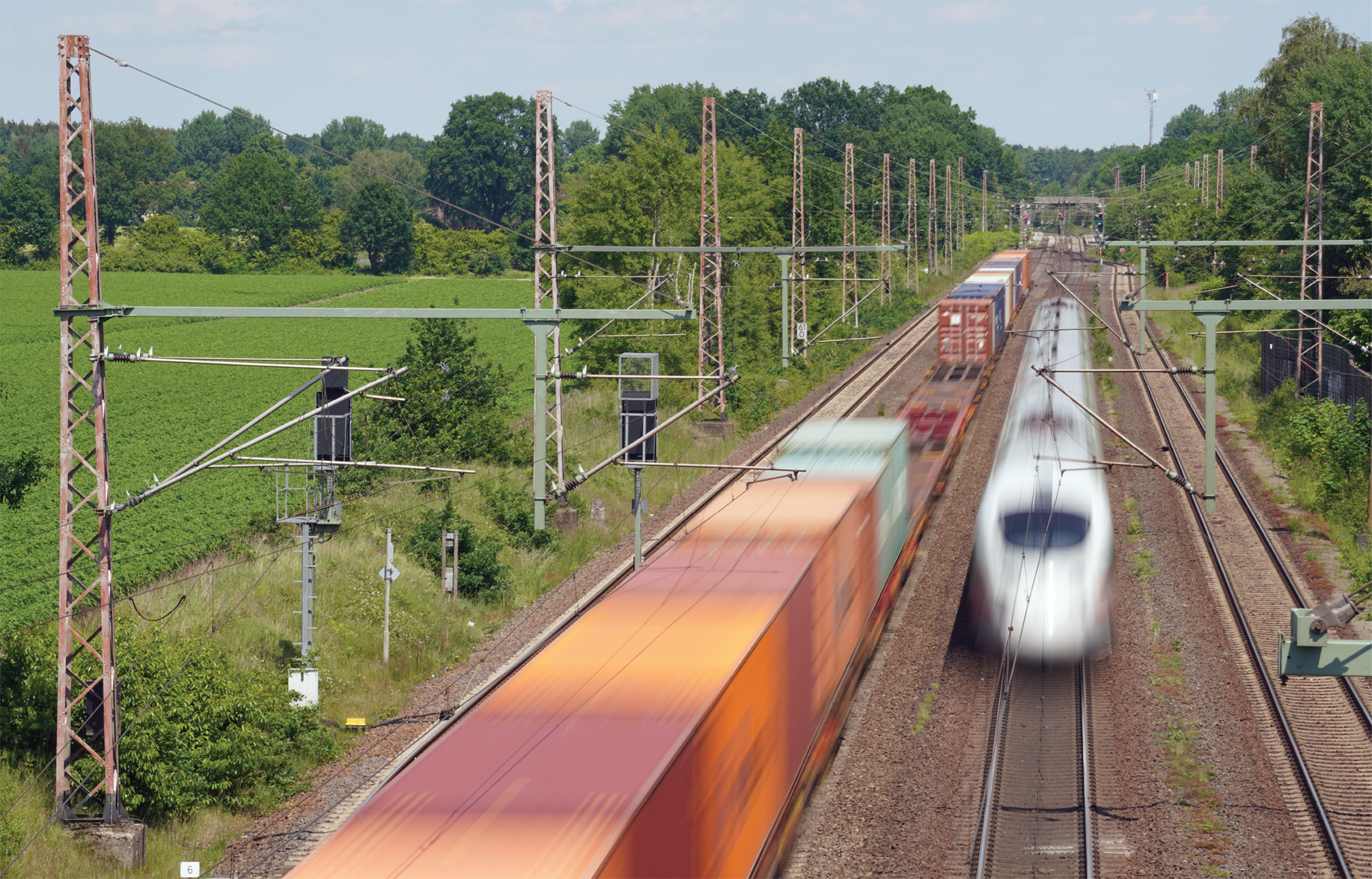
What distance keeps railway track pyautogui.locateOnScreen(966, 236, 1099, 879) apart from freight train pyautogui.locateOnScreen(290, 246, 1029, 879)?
2.50 m

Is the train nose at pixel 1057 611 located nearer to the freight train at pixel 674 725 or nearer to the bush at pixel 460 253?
the freight train at pixel 674 725

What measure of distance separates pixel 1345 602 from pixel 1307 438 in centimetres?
2981

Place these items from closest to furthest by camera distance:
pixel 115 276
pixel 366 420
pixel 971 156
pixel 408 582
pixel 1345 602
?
pixel 1345 602, pixel 408 582, pixel 366 420, pixel 115 276, pixel 971 156

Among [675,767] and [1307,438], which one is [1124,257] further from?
[675,767]

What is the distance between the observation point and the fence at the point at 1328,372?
124 feet

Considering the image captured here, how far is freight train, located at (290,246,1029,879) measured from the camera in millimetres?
8797

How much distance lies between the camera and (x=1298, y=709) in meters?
21.0

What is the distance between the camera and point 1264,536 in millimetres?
30922

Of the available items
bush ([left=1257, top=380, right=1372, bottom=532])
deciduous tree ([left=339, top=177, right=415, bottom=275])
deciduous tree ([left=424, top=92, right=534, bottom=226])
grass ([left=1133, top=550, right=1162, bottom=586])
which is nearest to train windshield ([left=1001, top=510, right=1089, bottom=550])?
grass ([left=1133, top=550, right=1162, bottom=586])

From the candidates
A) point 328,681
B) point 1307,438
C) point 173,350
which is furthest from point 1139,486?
point 173,350

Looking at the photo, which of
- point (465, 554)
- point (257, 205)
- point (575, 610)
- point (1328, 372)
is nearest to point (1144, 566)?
point (575, 610)

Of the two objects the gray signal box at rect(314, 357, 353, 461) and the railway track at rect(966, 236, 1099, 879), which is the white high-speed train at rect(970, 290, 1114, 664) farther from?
the gray signal box at rect(314, 357, 353, 461)

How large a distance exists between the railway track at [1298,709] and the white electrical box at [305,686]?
607 inches

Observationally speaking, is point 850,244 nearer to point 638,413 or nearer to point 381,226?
point 638,413
